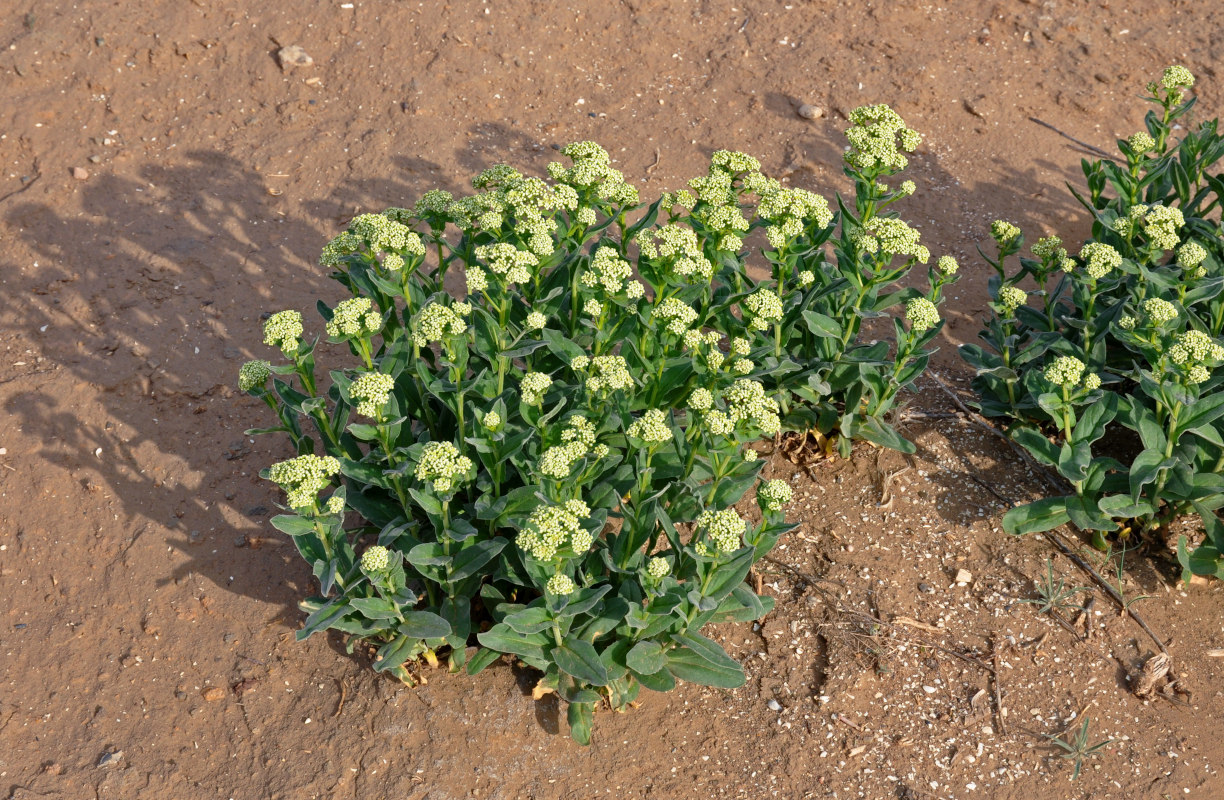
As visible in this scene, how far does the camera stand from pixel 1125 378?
22.6 feet

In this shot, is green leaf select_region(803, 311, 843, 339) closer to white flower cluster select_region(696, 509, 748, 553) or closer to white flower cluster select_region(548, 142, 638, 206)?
white flower cluster select_region(548, 142, 638, 206)

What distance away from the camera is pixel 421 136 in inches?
379

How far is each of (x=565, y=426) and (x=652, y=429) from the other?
1.94 feet

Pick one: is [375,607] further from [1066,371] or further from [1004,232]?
[1004,232]

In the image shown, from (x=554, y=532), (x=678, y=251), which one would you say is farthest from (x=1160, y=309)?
(x=554, y=532)

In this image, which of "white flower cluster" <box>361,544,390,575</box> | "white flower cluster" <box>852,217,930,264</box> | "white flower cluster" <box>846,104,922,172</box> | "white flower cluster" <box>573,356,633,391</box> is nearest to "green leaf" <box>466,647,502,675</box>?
"white flower cluster" <box>361,544,390,575</box>

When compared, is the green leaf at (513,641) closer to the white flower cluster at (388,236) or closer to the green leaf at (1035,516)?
the white flower cluster at (388,236)

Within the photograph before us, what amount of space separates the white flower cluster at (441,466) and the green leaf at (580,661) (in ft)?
3.37

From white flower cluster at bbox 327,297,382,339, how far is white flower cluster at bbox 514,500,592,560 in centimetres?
133

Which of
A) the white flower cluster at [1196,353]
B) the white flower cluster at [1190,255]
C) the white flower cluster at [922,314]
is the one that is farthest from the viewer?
the white flower cluster at [1190,255]

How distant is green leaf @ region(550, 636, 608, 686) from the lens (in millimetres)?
4715

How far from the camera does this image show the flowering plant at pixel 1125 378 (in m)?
5.58

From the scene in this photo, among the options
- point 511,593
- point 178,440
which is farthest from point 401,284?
point 178,440

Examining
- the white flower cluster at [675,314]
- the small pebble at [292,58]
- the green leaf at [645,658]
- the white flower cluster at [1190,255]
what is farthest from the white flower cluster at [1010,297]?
the small pebble at [292,58]
